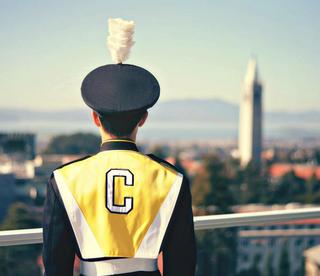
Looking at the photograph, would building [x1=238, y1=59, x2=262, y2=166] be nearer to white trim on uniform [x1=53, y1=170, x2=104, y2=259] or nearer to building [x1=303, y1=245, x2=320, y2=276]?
building [x1=303, y1=245, x2=320, y2=276]

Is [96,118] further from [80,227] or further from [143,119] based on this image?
[80,227]

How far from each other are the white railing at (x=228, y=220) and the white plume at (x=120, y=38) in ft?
3.66

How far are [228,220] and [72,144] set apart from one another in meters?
94.9

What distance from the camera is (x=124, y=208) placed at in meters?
1.44

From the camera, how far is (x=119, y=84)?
1499 mm

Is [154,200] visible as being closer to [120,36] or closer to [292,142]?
[120,36]

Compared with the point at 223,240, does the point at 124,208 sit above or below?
above

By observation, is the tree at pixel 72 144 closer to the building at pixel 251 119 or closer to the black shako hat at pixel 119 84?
the building at pixel 251 119

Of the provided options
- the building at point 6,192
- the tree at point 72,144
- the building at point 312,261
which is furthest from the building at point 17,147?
the building at point 312,261

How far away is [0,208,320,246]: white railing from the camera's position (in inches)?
97.0

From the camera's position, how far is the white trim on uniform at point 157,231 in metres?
1.45

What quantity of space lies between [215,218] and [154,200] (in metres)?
1.39

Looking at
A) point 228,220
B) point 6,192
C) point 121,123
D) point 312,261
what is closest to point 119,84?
point 121,123

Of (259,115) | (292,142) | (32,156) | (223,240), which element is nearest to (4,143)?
(32,156)
